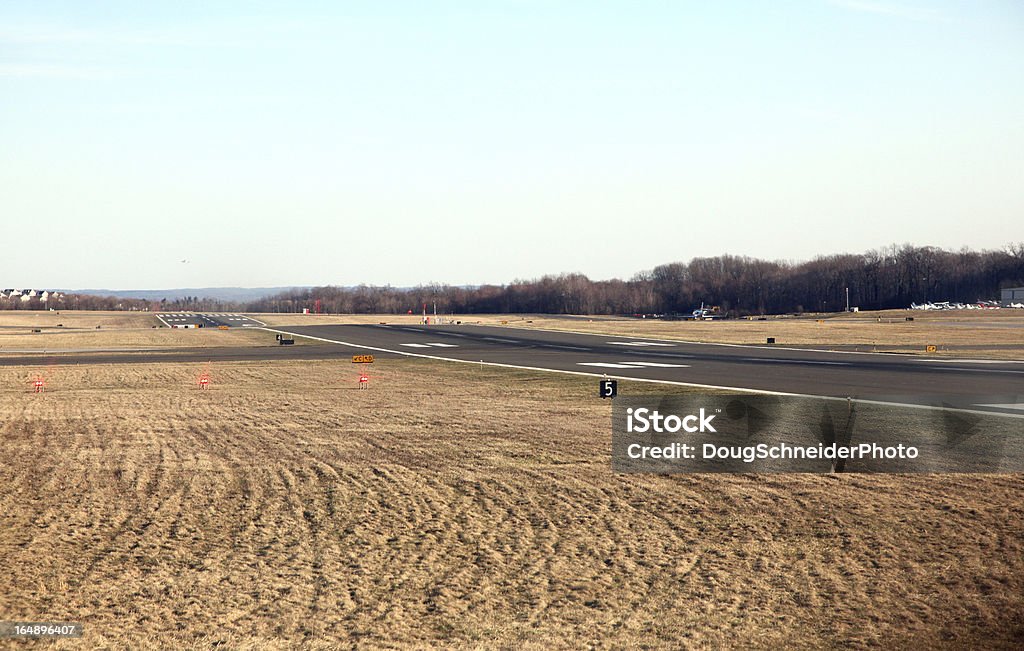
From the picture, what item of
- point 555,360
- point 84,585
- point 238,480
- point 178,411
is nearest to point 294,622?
point 84,585

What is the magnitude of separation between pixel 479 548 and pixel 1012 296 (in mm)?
204462

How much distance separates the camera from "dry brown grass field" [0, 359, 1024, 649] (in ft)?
35.4

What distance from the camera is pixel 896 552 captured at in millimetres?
13422

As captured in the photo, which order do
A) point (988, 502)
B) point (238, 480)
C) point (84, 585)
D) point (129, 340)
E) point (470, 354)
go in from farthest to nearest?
point (129, 340) < point (470, 354) < point (238, 480) < point (988, 502) < point (84, 585)

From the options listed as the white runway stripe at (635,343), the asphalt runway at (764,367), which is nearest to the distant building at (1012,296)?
the asphalt runway at (764,367)

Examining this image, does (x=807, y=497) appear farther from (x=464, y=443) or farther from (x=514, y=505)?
(x=464, y=443)

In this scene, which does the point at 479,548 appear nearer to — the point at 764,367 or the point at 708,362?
the point at 764,367

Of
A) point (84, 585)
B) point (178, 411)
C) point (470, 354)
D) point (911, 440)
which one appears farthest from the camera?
point (470, 354)

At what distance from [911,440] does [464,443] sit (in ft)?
37.8
